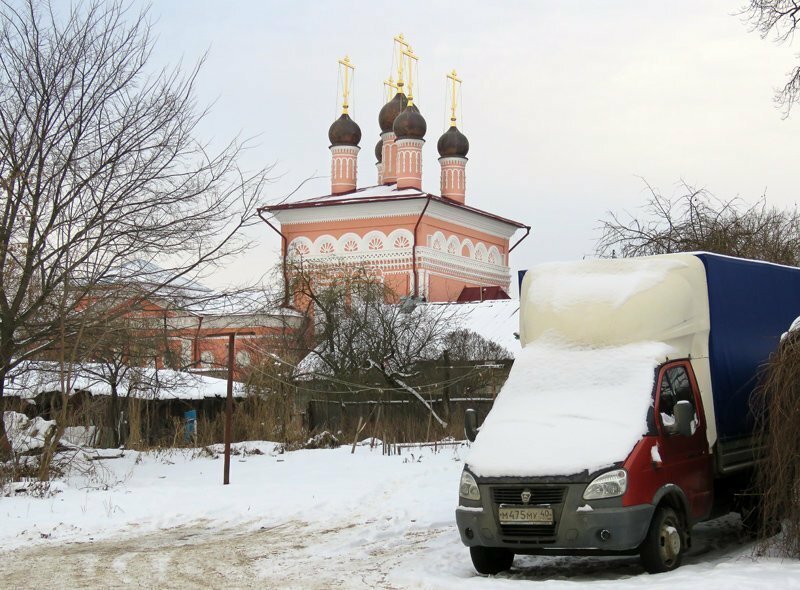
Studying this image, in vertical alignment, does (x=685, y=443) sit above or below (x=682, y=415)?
below

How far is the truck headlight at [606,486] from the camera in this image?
8.28 meters

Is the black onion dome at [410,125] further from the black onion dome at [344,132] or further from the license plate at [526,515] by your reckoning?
the license plate at [526,515]

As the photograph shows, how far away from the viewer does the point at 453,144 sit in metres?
54.8

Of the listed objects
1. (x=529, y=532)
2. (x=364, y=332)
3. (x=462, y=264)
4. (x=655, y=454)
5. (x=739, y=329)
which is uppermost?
(x=462, y=264)

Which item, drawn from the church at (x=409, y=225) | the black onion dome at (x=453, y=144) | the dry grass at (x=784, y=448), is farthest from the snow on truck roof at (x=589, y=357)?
the black onion dome at (x=453, y=144)

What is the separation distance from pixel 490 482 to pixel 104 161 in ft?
33.6

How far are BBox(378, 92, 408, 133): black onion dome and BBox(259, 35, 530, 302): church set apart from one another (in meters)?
1.07

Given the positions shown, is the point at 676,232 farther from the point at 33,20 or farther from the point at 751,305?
the point at 33,20

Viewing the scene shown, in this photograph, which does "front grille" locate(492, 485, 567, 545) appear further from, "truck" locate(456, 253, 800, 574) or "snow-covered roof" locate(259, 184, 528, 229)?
"snow-covered roof" locate(259, 184, 528, 229)

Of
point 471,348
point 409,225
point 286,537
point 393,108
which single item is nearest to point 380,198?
point 409,225

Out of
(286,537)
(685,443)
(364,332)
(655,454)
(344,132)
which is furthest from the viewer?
(344,132)

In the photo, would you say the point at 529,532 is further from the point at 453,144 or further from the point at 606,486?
the point at 453,144

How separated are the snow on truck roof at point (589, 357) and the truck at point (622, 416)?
0.01 metres

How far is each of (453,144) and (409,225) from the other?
5797 mm
